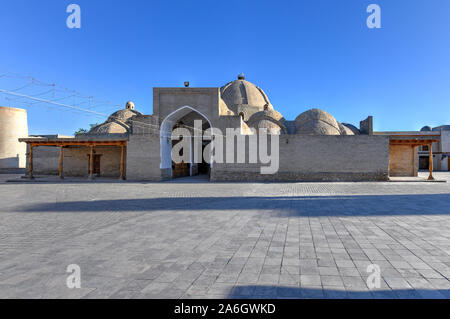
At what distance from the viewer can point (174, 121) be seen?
62.2 ft

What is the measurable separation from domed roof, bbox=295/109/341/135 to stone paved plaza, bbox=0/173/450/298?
64.3ft

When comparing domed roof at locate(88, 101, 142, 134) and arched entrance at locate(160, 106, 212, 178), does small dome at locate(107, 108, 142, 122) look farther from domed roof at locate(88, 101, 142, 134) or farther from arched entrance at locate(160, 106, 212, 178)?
arched entrance at locate(160, 106, 212, 178)

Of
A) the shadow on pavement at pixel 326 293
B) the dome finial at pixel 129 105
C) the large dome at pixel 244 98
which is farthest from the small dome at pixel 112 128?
the shadow on pavement at pixel 326 293

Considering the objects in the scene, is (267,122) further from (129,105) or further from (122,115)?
(129,105)

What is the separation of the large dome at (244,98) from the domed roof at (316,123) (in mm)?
4776

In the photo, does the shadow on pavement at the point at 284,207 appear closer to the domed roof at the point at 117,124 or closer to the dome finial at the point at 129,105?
the domed roof at the point at 117,124

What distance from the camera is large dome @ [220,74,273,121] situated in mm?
30272

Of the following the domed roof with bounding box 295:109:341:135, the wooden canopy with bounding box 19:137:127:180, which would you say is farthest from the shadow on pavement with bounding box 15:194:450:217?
the domed roof with bounding box 295:109:341:135

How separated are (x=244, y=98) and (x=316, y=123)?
977 cm
